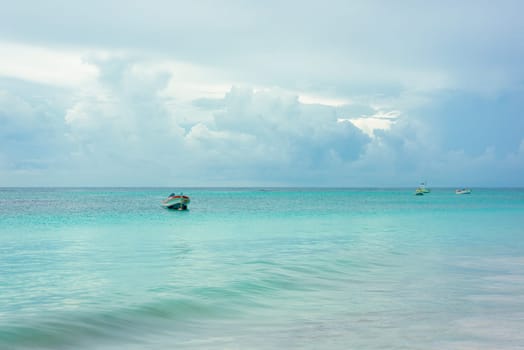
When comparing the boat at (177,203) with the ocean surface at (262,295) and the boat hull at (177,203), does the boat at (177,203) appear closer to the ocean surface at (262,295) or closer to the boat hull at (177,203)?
the boat hull at (177,203)

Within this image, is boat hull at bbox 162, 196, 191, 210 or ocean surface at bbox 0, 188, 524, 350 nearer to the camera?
ocean surface at bbox 0, 188, 524, 350

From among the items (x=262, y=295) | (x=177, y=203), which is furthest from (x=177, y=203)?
(x=262, y=295)

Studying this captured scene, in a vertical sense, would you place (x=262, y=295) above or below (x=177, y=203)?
below

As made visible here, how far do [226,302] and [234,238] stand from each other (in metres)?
16.3

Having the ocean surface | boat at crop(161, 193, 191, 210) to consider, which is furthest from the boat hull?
the ocean surface

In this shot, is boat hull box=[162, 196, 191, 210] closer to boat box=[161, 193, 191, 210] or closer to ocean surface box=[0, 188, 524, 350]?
→ boat box=[161, 193, 191, 210]

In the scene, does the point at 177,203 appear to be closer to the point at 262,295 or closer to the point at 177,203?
the point at 177,203

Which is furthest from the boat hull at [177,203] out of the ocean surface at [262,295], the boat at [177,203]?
the ocean surface at [262,295]

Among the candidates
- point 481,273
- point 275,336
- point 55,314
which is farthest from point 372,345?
point 481,273

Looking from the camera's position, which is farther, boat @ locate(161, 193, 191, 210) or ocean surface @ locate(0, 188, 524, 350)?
boat @ locate(161, 193, 191, 210)

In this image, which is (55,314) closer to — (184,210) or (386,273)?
(386,273)

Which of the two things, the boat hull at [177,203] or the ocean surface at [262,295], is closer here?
the ocean surface at [262,295]

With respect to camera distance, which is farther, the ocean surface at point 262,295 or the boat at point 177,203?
the boat at point 177,203

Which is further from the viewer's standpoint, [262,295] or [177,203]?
[177,203]
